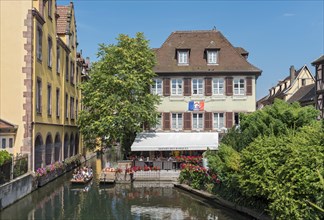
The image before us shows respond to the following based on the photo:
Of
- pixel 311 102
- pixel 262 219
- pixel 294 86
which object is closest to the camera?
pixel 262 219

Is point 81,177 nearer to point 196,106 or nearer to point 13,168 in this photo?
point 13,168

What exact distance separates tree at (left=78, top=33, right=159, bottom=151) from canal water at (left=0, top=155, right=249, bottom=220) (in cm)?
564

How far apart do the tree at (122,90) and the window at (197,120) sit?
432cm

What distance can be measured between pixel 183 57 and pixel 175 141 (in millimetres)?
8497

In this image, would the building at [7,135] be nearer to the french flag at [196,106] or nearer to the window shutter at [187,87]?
the window shutter at [187,87]

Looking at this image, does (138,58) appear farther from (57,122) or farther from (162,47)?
(57,122)

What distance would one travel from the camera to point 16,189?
2125 centimetres

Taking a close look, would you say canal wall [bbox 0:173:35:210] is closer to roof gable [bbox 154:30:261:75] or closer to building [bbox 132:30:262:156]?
building [bbox 132:30:262:156]

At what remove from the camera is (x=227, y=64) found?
36.2 m

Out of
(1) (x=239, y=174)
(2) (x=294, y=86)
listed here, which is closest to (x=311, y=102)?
(2) (x=294, y=86)

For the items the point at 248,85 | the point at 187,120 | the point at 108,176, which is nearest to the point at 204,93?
the point at 187,120

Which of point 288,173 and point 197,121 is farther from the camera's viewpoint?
point 197,121

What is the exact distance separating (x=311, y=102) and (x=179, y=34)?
65.8 feet

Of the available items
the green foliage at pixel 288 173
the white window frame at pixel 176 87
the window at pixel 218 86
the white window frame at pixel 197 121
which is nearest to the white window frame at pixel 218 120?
the white window frame at pixel 197 121
